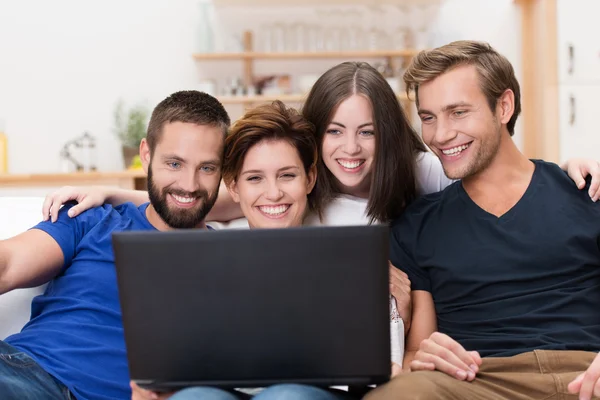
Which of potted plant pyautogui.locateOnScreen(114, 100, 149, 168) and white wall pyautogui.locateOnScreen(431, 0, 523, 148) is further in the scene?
potted plant pyautogui.locateOnScreen(114, 100, 149, 168)

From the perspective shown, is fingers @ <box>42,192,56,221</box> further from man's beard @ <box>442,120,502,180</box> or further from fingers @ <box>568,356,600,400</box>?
fingers @ <box>568,356,600,400</box>

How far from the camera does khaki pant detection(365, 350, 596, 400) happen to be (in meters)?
1.16

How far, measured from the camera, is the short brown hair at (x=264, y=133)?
1.63m

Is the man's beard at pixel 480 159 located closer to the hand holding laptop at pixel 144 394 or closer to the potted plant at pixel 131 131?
the hand holding laptop at pixel 144 394

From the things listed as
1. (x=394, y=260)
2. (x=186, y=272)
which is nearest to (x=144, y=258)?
(x=186, y=272)

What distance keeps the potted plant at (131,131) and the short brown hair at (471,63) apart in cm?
323

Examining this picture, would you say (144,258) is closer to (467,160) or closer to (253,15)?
(467,160)

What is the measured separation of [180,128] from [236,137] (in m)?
0.15

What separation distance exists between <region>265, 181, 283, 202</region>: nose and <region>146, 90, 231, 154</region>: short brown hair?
21cm

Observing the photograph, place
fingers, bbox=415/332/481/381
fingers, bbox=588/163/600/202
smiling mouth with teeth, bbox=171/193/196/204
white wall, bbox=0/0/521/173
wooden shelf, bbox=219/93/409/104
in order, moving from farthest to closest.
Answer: white wall, bbox=0/0/521/173
wooden shelf, bbox=219/93/409/104
smiling mouth with teeth, bbox=171/193/196/204
fingers, bbox=588/163/600/202
fingers, bbox=415/332/481/381

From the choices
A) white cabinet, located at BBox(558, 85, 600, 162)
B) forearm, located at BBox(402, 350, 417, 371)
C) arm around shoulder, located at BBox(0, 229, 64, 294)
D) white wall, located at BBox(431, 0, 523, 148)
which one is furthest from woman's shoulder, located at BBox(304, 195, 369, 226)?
white wall, located at BBox(431, 0, 523, 148)

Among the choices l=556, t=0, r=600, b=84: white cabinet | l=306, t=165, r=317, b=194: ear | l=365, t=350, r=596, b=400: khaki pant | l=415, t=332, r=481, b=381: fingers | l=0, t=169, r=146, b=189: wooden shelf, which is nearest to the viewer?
l=365, t=350, r=596, b=400: khaki pant

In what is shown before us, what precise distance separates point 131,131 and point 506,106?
11.4 feet

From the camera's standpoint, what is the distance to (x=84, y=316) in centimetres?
155
